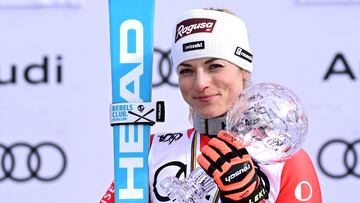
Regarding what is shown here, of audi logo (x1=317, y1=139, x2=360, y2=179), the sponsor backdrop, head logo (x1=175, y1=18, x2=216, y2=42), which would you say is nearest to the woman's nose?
head logo (x1=175, y1=18, x2=216, y2=42)

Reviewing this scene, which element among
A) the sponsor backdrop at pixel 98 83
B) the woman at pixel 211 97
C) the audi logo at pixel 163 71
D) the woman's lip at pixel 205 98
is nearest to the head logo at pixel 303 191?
the woman at pixel 211 97

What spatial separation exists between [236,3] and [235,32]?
119cm

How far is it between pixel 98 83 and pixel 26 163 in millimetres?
536

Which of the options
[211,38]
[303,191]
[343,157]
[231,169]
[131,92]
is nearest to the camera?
[231,169]

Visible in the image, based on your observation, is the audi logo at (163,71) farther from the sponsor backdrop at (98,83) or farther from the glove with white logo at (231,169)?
the glove with white logo at (231,169)

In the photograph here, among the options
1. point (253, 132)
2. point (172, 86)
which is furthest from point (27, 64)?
point (253, 132)

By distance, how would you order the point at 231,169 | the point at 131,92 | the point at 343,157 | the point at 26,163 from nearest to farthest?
the point at 231,169
the point at 131,92
the point at 343,157
the point at 26,163

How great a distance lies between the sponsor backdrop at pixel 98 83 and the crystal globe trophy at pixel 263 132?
1.55 m

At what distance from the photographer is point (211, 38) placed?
2.27 m

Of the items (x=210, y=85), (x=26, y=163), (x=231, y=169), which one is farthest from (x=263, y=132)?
(x=26, y=163)

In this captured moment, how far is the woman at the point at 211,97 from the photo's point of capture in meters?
2.18

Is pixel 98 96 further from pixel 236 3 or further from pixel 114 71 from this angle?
pixel 114 71

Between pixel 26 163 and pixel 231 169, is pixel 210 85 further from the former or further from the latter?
pixel 26 163

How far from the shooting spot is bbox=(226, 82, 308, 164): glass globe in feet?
6.20
